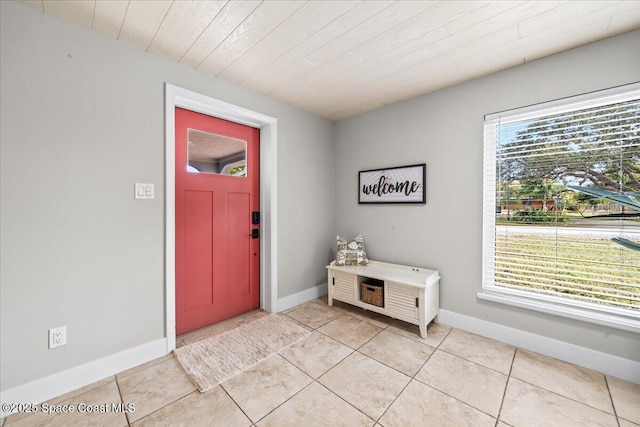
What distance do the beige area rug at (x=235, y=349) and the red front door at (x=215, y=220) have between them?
33 cm

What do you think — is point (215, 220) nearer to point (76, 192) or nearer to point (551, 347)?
point (76, 192)

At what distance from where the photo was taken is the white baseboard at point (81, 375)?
148cm

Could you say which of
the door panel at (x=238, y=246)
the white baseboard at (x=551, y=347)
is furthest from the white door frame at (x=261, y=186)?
the white baseboard at (x=551, y=347)

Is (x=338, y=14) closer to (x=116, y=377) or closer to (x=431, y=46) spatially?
(x=431, y=46)

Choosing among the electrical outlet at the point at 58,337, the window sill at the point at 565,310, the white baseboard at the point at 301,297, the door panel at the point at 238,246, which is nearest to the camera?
the electrical outlet at the point at 58,337

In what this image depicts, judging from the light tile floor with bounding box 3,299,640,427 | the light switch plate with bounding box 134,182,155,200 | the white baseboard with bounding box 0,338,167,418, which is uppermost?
the light switch plate with bounding box 134,182,155,200

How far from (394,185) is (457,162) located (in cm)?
67

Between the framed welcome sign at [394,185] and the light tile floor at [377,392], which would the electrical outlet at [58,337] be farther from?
the framed welcome sign at [394,185]

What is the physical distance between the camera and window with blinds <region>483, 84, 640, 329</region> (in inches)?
68.0

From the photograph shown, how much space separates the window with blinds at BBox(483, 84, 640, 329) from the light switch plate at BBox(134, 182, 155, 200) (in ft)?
9.25

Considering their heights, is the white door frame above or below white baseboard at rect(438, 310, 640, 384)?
above

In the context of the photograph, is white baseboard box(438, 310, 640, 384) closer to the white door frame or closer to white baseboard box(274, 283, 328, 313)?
white baseboard box(274, 283, 328, 313)

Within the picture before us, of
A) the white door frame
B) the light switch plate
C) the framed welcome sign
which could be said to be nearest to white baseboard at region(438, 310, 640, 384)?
the framed welcome sign

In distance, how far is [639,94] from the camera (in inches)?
65.9
